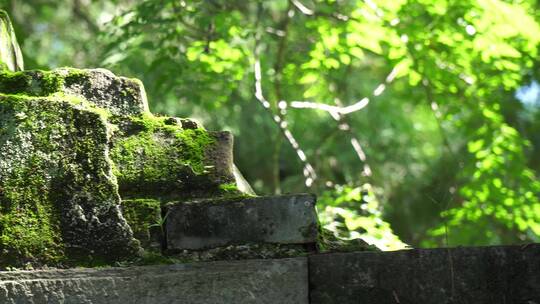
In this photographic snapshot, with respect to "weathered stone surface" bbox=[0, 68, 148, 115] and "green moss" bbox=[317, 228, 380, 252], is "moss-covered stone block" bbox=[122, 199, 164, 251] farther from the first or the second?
"green moss" bbox=[317, 228, 380, 252]

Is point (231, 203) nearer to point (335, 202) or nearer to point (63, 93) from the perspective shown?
point (63, 93)

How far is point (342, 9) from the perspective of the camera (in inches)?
333

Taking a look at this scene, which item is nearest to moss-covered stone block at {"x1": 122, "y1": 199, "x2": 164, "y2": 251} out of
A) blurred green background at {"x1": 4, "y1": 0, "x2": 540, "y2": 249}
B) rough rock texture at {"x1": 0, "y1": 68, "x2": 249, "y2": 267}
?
rough rock texture at {"x1": 0, "y1": 68, "x2": 249, "y2": 267}

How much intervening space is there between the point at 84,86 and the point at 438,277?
4.67 feet

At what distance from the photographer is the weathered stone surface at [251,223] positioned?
9.20ft

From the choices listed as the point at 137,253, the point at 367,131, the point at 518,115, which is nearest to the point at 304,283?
the point at 137,253

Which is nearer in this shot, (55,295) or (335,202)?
(55,295)

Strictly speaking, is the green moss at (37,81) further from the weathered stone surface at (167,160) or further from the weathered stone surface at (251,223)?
the weathered stone surface at (251,223)

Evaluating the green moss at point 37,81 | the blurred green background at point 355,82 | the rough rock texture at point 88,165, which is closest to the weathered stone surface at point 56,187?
the rough rock texture at point 88,165

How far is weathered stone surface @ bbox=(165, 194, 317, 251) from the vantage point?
280 cm

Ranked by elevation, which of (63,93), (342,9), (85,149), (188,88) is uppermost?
(342,9)

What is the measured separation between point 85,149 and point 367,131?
35.6ft

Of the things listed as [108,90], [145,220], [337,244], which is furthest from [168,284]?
[108,90]

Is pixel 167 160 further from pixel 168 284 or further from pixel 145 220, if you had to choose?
pixel 168 284
